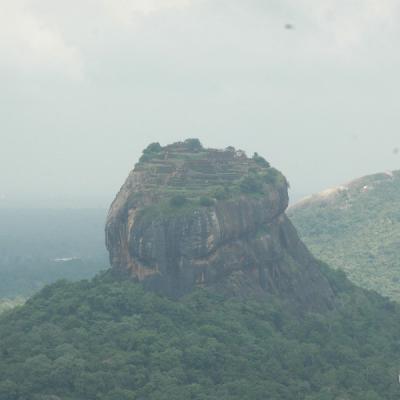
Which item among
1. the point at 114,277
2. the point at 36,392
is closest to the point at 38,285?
the point at 114,277

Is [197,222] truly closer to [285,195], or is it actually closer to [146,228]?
[146,228]

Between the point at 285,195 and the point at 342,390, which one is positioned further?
the point at 285,195

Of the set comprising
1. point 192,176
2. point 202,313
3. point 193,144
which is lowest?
point 202,313

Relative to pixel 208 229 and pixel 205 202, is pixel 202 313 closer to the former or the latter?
pixel 208 229

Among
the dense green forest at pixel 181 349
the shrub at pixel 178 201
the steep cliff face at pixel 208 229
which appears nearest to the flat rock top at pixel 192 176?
the shrub at pixel 178 201

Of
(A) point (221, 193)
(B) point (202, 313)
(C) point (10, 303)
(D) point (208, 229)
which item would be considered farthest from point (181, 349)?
(C) point (10, 303)

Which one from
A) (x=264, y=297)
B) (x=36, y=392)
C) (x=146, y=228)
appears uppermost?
(x=146, y=228)

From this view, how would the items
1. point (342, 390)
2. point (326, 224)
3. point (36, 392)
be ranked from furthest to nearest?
point (326, 224) < point (342, 390) < point (36, 392)
